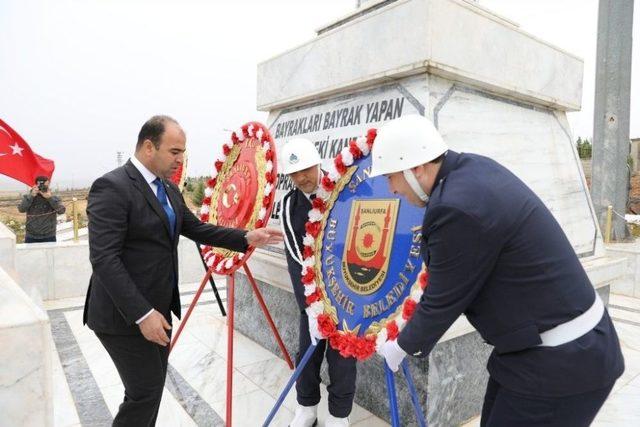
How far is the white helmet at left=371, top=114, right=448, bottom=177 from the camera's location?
64.5 inches

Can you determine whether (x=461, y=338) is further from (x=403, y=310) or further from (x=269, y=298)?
(x=269, y=298)

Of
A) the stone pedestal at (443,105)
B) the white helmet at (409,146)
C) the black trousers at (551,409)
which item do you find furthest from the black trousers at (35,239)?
the black trousers at (551,409)

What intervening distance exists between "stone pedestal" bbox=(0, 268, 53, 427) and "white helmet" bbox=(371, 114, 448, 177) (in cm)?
156

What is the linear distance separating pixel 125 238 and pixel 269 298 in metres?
2.36

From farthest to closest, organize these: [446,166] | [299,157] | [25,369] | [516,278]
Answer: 1. [299,157]
2. [25,369]
3. [446,166]
4. [516,278]

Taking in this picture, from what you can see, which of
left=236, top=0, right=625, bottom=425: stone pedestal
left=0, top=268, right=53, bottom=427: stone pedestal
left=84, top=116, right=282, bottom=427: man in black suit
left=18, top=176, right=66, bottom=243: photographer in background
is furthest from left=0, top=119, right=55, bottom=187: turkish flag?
left=0, top=268, right=53, bottom=427: stone pedestal

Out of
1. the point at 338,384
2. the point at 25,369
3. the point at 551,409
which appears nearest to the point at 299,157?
the point at 338,384

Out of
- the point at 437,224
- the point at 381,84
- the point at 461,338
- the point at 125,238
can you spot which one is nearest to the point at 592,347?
the point at 437,224

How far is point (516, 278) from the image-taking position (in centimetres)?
144

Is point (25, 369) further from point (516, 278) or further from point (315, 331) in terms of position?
point (516, 278)

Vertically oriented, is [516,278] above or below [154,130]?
below

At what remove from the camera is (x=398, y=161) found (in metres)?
1.68

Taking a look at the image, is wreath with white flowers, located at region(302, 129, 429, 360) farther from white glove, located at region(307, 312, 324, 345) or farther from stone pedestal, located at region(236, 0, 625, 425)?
stone pedestal, located at region(236, 0, 625, 425)

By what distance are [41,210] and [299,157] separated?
5.81 metres
